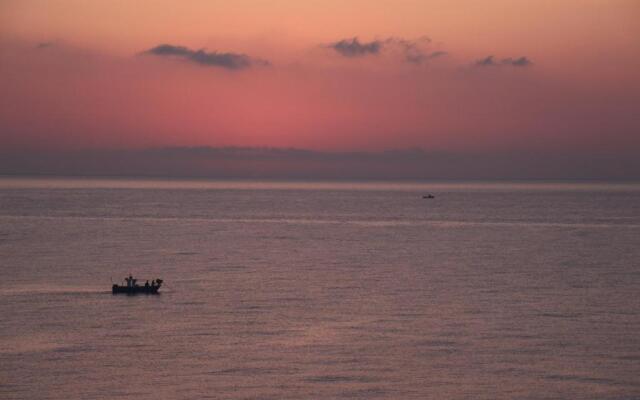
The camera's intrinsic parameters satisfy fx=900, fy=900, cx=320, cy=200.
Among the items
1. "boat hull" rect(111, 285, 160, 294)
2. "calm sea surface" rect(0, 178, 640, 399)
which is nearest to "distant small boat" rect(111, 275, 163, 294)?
"boat hull" rect(111, 285, 160, 294)

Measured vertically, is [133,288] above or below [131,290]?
above

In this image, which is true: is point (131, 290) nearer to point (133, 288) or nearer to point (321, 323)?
point (133, 288)

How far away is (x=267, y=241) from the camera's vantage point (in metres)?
134

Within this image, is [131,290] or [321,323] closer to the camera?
[321,323]

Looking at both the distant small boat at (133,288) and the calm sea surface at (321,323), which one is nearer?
the calm sea surface at (321,323)

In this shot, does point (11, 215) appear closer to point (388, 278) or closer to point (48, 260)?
point (48, 260)

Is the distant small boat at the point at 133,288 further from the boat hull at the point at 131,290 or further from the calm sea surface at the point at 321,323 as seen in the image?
the calm sea surface at the point at 321,323

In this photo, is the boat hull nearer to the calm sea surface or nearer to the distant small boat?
the distant small boat

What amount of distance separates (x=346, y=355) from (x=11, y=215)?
159473mm

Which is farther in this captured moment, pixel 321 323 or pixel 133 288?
pixel 133 288

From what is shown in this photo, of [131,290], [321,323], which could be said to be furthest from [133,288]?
[321,323]

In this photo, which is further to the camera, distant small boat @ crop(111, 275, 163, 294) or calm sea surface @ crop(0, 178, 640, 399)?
distant small boat @ crop(111, 275, 163, 294)

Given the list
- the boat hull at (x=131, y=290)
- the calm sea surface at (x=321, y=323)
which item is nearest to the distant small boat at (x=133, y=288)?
the boat hull at (x=131, y=290)

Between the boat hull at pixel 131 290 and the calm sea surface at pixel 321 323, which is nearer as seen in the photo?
the calm sea surface at pixel 321 323
